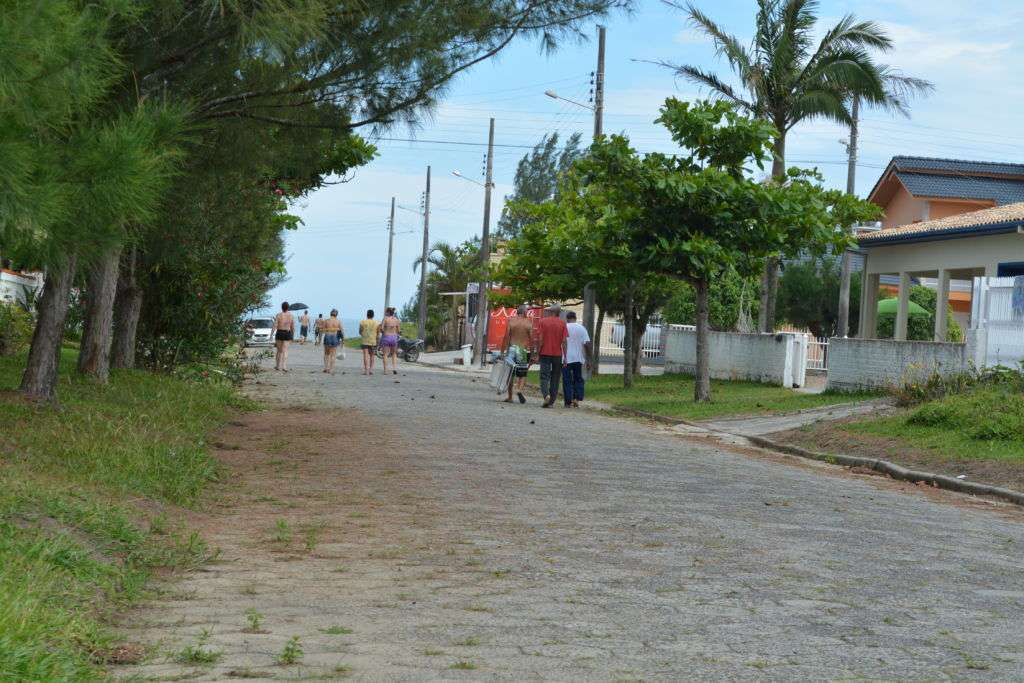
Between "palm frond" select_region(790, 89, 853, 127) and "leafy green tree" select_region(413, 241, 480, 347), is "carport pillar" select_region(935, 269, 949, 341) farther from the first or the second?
"leafy green tree" select_region(413, 241, 480, 347)

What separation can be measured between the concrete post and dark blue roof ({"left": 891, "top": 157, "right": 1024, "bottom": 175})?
1220cm

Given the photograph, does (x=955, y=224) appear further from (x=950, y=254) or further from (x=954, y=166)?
(x=954, y=166)

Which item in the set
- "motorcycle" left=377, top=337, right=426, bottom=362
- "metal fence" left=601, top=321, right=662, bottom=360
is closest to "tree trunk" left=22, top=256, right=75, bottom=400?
"metal fence" left=601, top=321, right=662, bottom=360

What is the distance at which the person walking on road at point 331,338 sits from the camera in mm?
33875

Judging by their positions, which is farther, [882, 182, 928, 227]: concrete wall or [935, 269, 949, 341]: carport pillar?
[882, 182, 928, 227]: concrete wall

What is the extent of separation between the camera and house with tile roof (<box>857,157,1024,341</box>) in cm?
2697

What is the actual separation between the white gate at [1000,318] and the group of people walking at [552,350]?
698 cm

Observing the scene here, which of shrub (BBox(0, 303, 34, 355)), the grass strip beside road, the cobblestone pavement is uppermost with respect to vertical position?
shrub (BBox(0, 303, 34, 355))

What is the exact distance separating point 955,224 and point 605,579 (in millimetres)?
23313

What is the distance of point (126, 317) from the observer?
21125 millimetres

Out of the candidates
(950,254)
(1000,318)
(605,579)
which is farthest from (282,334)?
(605,579)

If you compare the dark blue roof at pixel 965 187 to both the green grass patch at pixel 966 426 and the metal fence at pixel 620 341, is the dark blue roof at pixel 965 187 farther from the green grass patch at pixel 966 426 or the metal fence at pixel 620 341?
the green grass patch at pixel 966 426

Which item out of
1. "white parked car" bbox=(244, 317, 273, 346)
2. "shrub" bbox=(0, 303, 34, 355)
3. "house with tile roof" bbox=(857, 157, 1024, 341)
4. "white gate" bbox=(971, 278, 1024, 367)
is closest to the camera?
"white gate" bbox=(971, 278, 1024, 367)

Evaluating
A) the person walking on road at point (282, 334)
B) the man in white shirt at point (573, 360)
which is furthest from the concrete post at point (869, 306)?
the person walking on road at point (282, 334)
